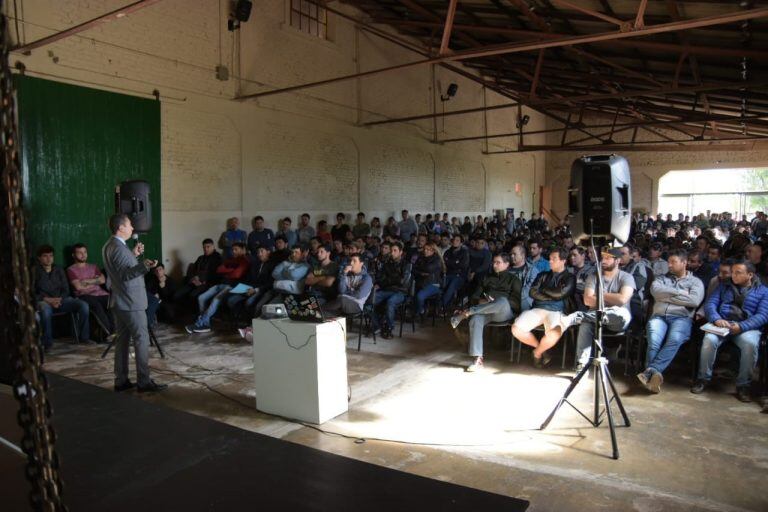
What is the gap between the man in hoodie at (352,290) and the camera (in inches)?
238

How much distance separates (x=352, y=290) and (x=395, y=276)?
2.74 ft

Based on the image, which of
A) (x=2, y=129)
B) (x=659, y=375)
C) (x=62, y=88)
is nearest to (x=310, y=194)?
(x=62, y=88)

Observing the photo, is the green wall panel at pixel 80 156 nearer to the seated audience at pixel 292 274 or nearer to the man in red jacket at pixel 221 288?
the man in red jacket at pixel 221 288

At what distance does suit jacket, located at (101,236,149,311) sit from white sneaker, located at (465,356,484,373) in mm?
2947

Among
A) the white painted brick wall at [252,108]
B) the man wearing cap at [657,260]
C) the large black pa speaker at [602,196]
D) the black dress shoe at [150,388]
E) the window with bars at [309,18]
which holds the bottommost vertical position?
the black dress shoe at [150,388]

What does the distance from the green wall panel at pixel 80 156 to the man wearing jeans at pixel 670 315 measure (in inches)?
269

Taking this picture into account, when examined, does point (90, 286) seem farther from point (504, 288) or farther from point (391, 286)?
point (504, 288)

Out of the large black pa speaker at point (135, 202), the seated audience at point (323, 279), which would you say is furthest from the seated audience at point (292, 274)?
the large black pa speaker at point (135, 202)

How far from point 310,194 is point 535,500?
898 cm

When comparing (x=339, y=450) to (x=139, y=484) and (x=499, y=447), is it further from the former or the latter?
(x=139, y=484)

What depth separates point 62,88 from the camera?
7.28 m

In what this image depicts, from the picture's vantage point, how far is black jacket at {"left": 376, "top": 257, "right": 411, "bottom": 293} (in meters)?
6.80

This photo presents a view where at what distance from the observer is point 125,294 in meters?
4.31

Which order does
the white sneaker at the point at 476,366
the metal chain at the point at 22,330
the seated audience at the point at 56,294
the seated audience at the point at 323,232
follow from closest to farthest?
1. the metal chain at the point at 22,330
2. the white sneaker at the point at 476,366
3. the seated audience at the point at 56,294
4. the seated audience at the point at 323,232
